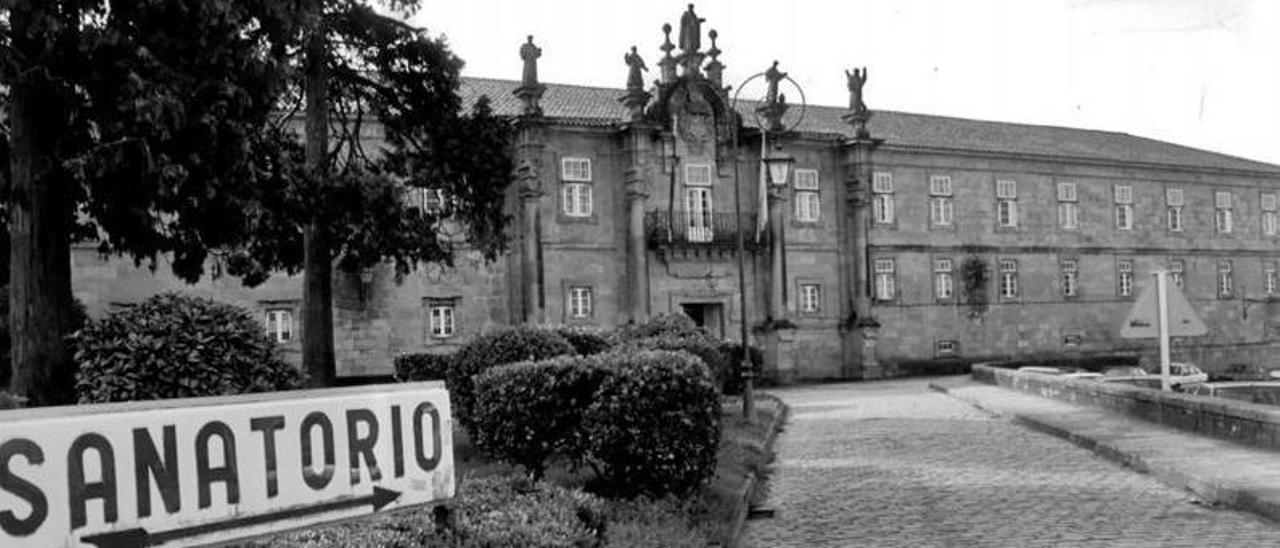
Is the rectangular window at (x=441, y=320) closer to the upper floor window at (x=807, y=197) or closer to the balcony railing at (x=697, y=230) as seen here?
the balcony railing at (x=697, y=230)

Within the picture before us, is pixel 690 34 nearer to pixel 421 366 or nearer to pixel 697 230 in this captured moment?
pixel 697 230

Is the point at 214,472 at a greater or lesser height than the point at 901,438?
greater

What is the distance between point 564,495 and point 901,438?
34.3 ft

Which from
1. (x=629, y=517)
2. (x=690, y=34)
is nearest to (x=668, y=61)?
(x=690, y=34)

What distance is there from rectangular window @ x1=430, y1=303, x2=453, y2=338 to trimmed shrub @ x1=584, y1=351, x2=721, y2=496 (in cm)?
2395

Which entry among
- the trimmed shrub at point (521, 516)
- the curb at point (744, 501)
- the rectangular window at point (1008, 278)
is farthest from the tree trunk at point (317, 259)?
the rectangular window at point (1008, 278)

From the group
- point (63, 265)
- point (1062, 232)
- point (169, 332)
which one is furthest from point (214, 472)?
point (1062, 232)

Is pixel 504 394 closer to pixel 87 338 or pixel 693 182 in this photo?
pixel 87 338

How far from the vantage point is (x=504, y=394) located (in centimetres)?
999

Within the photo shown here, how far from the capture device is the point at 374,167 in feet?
61.4

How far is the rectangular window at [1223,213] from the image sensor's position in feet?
158

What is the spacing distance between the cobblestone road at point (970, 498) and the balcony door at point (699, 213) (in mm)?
17663

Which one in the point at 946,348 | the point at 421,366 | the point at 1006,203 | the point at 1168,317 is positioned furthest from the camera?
the point at 1006,203

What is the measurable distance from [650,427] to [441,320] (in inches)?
964
